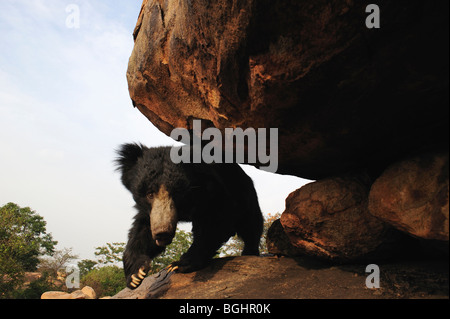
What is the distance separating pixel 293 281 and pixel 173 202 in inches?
63.2

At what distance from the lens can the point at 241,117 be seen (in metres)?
2.40

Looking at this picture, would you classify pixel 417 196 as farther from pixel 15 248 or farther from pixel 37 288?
pixel 37 288

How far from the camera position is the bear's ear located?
13.0 feet

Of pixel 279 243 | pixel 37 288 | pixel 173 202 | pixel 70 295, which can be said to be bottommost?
pixel 37 288

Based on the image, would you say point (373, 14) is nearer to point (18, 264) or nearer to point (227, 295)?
point (227, 295)

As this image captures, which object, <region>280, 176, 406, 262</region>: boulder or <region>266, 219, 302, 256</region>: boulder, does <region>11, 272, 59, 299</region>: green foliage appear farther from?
<region>280, 176, 406, 262</region>: boulder

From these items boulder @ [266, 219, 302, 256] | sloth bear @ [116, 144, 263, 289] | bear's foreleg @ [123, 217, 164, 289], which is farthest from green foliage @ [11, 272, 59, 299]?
boulder @ [266, 219, 302, 256]

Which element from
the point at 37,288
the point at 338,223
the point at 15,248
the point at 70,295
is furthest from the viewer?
the point at 37,288

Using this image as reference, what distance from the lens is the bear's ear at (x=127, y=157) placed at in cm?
397

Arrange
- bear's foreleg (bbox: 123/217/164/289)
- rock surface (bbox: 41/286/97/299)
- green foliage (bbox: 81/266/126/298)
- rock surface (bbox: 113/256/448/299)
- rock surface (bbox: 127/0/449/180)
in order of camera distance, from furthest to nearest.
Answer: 1. green foliage (bbox: 81/266/126/298)
2. rock surface (bbox: 41/286/97/299)
3. bear's foreleg (bbox: 123/217/164/289)
4. rock surface (bbox: 113/256/448/299)
5. rock surface (bbox: 127/0/449/180)

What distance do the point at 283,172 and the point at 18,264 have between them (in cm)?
786

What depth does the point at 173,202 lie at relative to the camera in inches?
127

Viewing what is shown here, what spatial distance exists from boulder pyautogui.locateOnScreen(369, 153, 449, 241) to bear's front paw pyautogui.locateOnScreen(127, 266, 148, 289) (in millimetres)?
2808

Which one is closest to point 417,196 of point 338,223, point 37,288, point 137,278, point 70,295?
point 338,223
